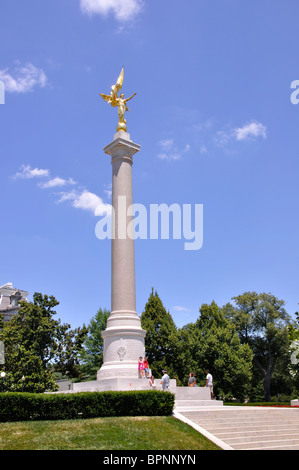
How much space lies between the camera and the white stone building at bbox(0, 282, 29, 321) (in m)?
63.3

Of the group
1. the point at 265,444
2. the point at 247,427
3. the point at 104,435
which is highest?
the point at 104,435

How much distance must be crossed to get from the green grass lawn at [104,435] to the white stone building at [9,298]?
163ft

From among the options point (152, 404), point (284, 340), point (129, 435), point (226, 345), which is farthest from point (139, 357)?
point (284, 340)

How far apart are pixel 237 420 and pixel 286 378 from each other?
56.0 m

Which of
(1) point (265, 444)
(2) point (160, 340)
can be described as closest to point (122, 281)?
(1) point (265, 444)

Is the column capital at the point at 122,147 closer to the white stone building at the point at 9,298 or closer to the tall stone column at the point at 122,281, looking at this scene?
the tall stone column at the point at 122,281

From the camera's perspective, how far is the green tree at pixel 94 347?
53.7 meters

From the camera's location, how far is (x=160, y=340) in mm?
48656

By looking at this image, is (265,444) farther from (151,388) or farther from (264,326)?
(264,326)

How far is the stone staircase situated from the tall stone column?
723 cm

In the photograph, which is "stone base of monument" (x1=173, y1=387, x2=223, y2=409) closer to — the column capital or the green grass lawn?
the green grass lawn

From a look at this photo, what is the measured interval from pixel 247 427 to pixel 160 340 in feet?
104
